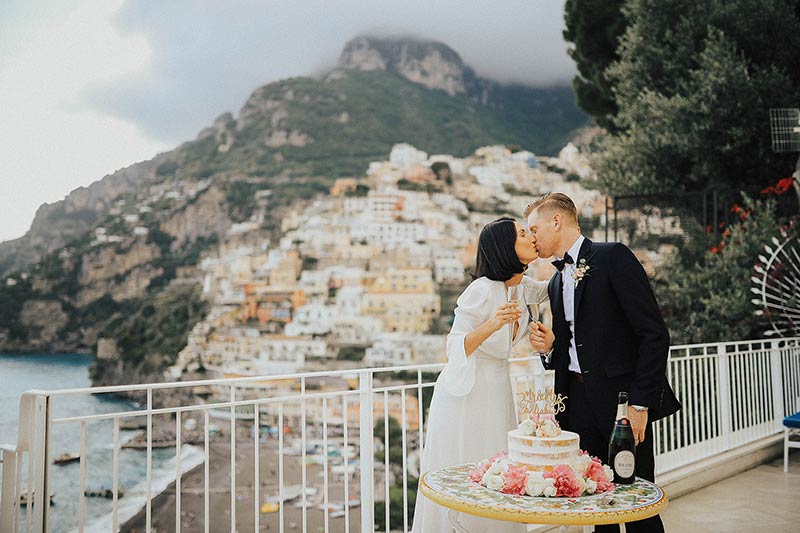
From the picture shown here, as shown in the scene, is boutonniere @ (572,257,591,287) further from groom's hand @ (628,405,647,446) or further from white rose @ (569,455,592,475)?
white rose @ (569,455,592,475)

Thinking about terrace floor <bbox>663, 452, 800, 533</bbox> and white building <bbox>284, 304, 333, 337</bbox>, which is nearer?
terrace floor <bbox>663, 452, 800, 533</bbox>

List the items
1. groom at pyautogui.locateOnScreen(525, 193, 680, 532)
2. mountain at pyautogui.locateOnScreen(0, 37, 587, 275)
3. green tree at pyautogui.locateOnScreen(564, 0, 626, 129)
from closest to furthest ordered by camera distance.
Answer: groom at pyautogui.locateOnScreen(525, 193, 680, 532) < green tree at pyautogui.locateOnScreen(564, 0, 626, 129) < mountain at pyautogui.locateOnScreen(0, 37, 587, 275)

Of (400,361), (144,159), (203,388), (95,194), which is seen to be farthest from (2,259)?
(400,361)

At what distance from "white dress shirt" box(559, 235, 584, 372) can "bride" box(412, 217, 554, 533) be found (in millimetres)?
77

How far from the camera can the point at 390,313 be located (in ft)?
132

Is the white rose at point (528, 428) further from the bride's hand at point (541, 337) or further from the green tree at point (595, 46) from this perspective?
the green tree at point (595, 46)

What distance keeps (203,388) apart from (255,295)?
7496 mm

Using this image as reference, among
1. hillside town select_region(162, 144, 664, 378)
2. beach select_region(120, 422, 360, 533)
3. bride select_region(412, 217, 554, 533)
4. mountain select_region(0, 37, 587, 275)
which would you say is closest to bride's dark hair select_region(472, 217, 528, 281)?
bride select_region(412, 217, 554, 533)

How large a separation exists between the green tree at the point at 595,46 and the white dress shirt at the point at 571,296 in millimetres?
9194

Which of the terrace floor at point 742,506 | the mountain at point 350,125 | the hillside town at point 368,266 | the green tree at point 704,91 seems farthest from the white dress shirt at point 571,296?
the mountain at point 350,125

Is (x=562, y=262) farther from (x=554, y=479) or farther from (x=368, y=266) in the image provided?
(x=368, y=266)

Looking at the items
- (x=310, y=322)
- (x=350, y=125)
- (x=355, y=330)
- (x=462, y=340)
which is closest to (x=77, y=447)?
(x=310, y=322)

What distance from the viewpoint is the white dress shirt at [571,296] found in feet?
6.93

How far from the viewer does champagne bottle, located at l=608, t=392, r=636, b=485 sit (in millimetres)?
1715
